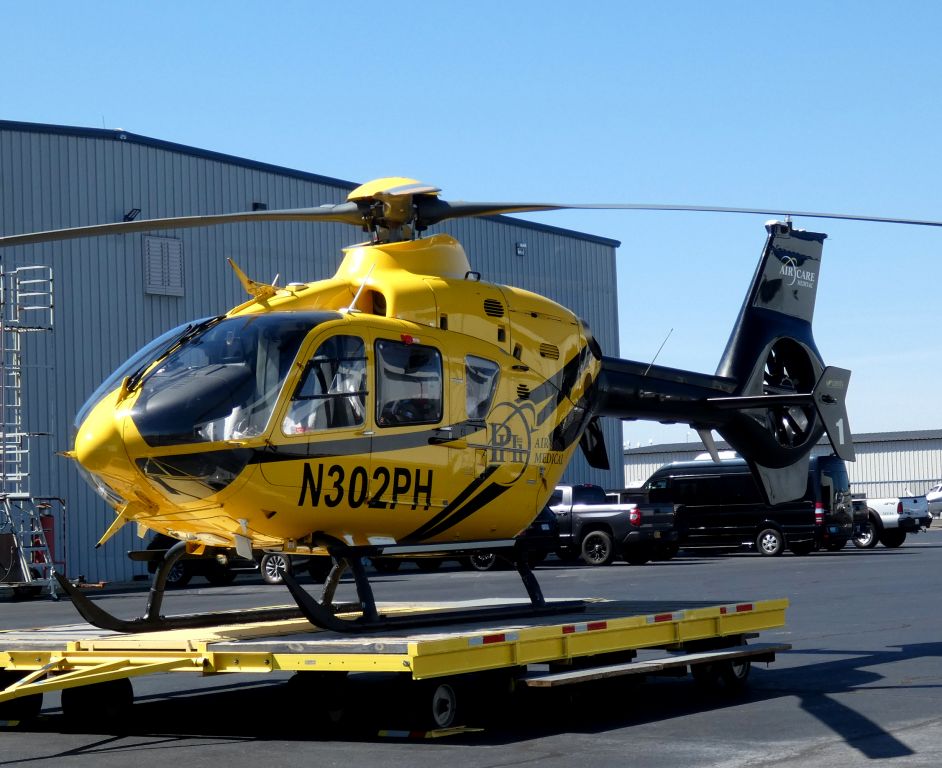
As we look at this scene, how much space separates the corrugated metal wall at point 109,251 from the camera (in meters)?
28.5

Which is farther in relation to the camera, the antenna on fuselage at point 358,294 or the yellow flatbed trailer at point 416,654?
the antenna on fuselage at point 358,294

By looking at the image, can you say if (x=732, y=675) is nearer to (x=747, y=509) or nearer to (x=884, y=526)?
(x=747, y=509)

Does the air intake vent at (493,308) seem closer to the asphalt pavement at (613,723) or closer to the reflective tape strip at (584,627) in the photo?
the reflective tape strip at (584,627)

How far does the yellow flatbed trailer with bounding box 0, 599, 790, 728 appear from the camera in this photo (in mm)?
8422

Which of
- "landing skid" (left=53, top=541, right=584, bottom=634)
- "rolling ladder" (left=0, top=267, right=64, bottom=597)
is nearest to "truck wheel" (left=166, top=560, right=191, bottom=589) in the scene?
"rolling ladder" (left=0, top=267, right=64, bottom=597)

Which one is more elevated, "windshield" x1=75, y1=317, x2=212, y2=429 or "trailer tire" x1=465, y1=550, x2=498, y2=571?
"windshield" x1=75, y1=317, x2=212, y2=429

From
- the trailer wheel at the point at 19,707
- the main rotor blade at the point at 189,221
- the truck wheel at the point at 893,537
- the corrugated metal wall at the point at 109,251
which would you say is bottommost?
the truck wheel at the point at 893,537

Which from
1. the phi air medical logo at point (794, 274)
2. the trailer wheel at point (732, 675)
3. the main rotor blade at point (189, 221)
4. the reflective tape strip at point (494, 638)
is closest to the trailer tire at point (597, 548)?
the phi air medical logo at point (794, 274)

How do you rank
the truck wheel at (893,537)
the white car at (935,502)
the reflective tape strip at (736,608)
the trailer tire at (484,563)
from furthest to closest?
1. the white car at (935,502)
2. the truck wheel at (893,537)
3. the trailer tire at (484,563)
4. the reflective tape strip at (736,608)

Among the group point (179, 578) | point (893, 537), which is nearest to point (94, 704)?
point (179, 578)

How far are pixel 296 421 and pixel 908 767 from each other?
4.57 m

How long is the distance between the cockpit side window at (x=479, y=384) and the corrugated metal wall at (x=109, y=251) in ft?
56.1

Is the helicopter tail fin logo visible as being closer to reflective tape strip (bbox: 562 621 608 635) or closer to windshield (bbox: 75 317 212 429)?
reflective tape strip (bbox: 562 621 608 635)

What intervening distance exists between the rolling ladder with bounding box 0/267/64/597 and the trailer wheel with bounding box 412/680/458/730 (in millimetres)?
16200
